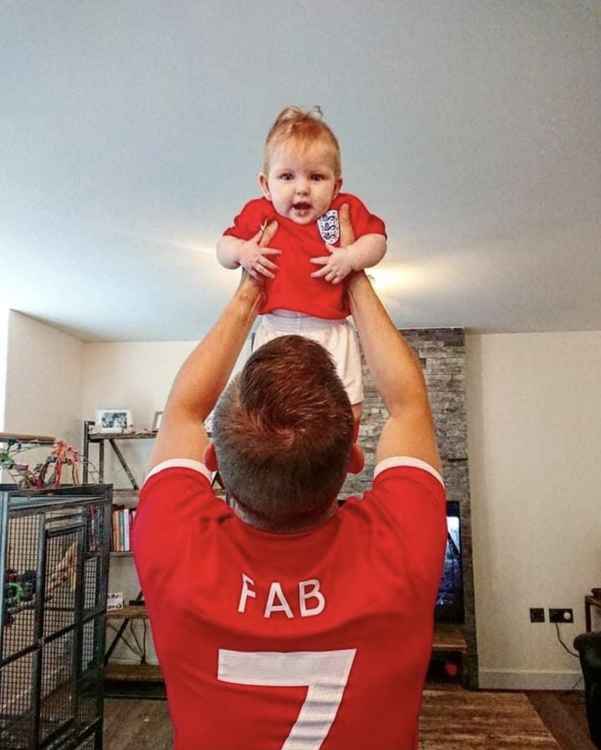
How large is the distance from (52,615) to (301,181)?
98.0 inches

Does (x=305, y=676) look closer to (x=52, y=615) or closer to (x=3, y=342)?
(x=52, y=615)

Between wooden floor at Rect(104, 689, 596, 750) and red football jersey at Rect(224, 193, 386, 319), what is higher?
red football jersey at Rect(224, 193, 386, 319)

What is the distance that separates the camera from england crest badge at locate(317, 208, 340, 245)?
1.17m

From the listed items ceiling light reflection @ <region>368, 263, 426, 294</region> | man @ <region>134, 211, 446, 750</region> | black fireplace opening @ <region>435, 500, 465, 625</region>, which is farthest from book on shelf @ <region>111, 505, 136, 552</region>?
man @ <region>134, 211, 446, 750</region>

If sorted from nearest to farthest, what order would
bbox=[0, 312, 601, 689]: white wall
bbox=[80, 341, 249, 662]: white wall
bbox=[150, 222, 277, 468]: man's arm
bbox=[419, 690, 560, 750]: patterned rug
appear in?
1. bbox=[150, 222, 277, 468]: man's arm
2. bbox=[419, 690, 560, 750]: patterned rug
3. bbox=[0, 312, 601, 689]: white wall
4. bbox=[80, 341, 249, 662]: white wall

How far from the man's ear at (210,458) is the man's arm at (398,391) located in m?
0.23

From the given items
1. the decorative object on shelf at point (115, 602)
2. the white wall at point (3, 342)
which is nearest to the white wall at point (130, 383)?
the decorative object on shelf at point (115, 602)

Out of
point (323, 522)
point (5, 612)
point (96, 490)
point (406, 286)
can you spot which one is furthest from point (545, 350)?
point (323, 522)

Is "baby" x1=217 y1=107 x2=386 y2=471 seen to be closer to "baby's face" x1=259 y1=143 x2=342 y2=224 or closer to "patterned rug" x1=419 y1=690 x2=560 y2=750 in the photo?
"baby's face" x1=259 y1=143 x2=342 y2=224

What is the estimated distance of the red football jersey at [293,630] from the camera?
31.5 inches

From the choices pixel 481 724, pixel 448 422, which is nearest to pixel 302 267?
pixel 481 724

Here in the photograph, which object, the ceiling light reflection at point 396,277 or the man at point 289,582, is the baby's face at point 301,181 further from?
the ceiling light reflection at point 396,277

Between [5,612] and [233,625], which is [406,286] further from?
[233,625]

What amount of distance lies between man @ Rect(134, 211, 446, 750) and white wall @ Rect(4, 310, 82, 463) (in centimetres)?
389
